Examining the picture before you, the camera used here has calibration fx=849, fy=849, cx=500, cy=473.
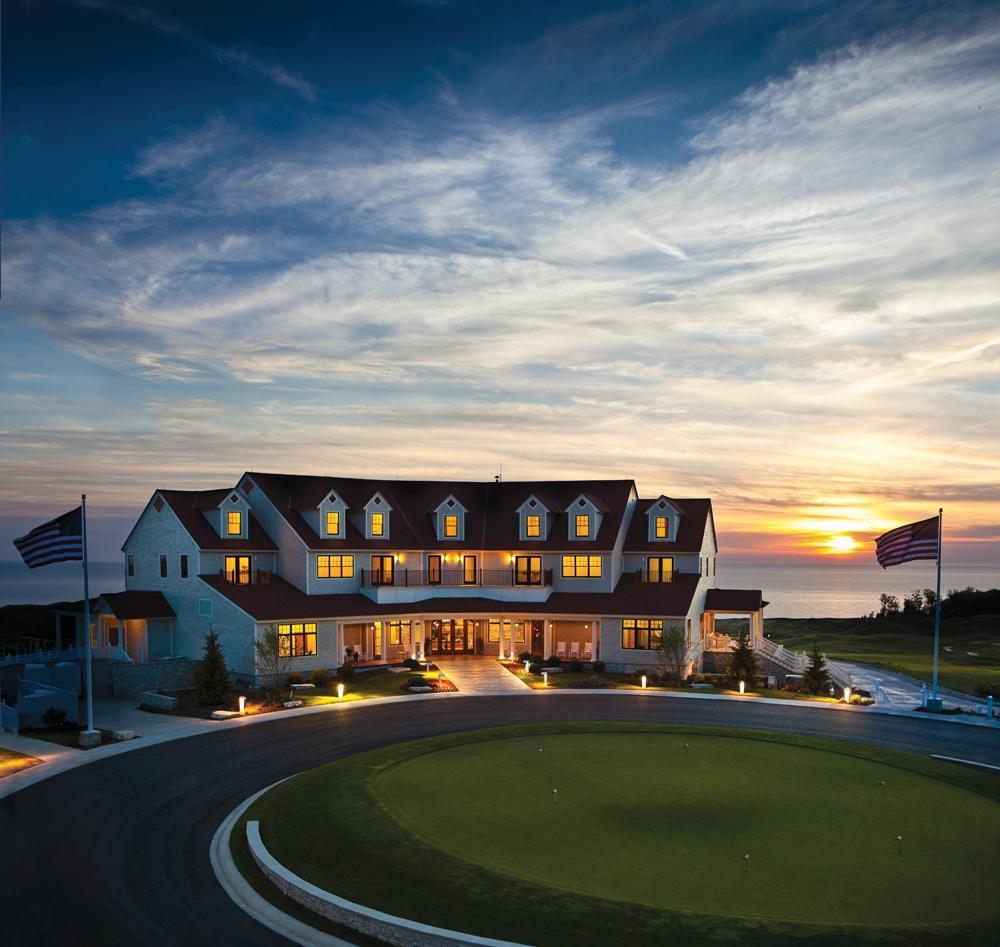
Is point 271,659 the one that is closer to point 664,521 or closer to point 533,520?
point 533,520

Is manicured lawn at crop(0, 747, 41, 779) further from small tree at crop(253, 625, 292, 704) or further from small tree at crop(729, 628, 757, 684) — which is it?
small tree at crop(729, 628, 757, 684)

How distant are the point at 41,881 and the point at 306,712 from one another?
20180 mm

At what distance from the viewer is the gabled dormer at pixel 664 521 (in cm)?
5606

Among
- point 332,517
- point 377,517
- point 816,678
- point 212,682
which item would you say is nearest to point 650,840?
point 212,682

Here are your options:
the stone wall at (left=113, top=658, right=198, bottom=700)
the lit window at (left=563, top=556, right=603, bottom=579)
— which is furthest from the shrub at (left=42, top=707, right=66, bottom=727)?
the lit window at (left=563, top=556, right=603, bottom=579)

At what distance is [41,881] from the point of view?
17.9 m

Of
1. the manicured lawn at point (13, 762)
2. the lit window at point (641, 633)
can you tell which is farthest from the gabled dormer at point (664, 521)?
the manicured lawn at point (13, 762)

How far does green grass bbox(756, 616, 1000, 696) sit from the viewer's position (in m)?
56.4

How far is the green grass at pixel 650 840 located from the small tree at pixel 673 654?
57.6ft

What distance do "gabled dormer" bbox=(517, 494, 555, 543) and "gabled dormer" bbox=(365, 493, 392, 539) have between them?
8.81 metres

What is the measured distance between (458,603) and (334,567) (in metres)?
8.08

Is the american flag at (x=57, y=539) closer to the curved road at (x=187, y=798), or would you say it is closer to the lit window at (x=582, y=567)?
the curved road at (x=187, y=798)

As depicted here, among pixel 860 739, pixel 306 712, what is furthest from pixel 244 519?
pixel 860 739

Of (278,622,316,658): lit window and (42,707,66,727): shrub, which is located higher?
(278,622,316,658): lit window
